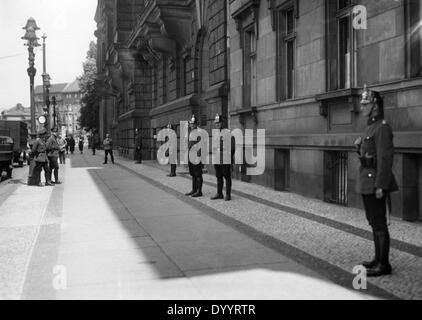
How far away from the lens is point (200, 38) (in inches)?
881

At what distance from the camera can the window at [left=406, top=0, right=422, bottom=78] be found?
8.56m

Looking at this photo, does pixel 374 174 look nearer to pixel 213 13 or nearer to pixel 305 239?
pixel 305 239

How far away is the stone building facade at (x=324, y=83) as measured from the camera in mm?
8602

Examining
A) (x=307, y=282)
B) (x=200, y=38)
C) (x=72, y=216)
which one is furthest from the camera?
(x=200, y=38)

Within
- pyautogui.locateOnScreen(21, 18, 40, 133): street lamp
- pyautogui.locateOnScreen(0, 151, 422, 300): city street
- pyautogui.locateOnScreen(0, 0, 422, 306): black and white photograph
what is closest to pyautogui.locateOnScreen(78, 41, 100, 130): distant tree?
pyautogui.locateOnScreen(21, 18, 40, 133): street lamp

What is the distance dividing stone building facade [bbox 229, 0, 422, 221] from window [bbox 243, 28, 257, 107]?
0.10ft

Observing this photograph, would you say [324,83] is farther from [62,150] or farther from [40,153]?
[62,150]

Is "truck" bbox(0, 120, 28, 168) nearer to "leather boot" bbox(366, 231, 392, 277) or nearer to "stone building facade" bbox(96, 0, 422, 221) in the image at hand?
"stone building facade" bbox(96, 0, 422, 221)

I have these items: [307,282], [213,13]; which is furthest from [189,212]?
[213,13]

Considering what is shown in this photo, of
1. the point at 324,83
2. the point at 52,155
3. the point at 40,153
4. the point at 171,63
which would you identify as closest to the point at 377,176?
the point at 324,83

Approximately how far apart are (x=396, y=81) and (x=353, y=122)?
61.2 inches

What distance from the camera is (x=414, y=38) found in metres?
8.61

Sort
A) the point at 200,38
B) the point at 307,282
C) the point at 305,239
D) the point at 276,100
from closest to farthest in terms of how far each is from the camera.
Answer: the point at 307,282 → the point at 305,239 → the point at 276,100 → the point at 200,38

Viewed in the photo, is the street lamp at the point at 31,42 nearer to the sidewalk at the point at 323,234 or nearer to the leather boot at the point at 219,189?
the sidewalk at the point at 323,234
